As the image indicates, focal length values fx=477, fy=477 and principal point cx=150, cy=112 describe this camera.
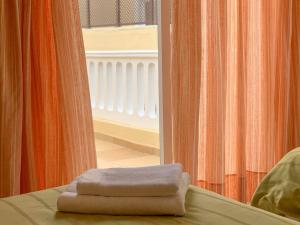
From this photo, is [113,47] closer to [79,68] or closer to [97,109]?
[97,109]

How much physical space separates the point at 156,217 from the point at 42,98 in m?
0.95

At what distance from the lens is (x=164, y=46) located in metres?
2.46

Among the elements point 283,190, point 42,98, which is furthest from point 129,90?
point 283,190

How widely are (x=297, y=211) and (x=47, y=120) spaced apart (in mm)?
1094

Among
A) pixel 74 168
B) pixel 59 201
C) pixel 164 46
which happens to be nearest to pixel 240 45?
pixel 164 46

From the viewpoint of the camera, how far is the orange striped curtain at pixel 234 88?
2.39 m

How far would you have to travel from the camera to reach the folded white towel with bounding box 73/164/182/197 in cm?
134

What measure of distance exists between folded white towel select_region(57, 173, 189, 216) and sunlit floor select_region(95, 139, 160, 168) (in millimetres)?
1484

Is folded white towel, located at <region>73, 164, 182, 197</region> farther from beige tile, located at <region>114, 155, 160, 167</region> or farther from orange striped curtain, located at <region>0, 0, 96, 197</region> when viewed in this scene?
beige tile, located at <region>114, 155, 160, 167</region>

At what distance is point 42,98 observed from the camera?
6.75 ft

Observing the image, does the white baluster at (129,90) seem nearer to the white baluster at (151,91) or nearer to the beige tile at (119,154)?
the white baluster at (151,91)

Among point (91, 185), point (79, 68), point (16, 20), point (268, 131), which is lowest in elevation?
point (268, 131)

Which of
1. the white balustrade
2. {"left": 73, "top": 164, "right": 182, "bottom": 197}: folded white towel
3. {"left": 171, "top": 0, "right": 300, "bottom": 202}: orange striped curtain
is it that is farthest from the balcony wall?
{"left": 73, "top": 164, "right": 182, "bottom": 197}: folded white towel

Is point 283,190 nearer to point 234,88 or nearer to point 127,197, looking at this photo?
point 127,197
